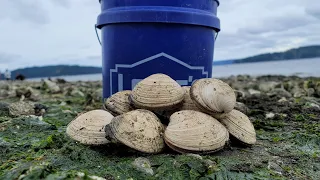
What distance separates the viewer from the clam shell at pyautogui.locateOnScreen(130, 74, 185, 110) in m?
2.08

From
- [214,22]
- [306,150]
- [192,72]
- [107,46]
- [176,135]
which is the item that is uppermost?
[214,22]

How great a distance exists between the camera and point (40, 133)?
248 cm

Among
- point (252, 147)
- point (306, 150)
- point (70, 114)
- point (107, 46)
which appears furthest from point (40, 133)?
point (306, 150)

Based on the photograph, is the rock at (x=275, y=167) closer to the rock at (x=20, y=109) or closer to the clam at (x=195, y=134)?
the clam at (x=195, y=134)

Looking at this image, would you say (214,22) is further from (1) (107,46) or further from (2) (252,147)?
(2) (252,147)

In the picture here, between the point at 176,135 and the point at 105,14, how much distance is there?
177cm

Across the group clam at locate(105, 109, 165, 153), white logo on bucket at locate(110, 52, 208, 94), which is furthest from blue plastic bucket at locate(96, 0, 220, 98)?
clam at locate(105, 109, 165, 153)

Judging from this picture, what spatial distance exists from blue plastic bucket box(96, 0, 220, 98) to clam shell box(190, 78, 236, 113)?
929 millimetres

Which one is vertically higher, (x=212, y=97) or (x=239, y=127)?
(x=212, y=97)

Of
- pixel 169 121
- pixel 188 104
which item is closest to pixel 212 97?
pixel 188 104

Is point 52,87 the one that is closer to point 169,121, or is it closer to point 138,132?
point 169,121

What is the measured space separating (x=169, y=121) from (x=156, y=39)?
1.15 m

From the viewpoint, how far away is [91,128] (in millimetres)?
2029

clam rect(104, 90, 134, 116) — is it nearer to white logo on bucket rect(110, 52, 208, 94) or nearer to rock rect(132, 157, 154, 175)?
rock rect(132, 157, 154, 175)
